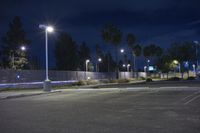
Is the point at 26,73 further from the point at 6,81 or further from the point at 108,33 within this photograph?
the point at 108,33

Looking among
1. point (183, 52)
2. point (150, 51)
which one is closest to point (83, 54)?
point (150, 51)

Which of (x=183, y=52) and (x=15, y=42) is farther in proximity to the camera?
(x=183, y=52)

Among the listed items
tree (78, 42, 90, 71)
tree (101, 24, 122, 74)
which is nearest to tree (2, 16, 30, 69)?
tree (101, 24, 122, 74)

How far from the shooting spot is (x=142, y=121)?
12102mm

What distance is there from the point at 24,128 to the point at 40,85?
144ft

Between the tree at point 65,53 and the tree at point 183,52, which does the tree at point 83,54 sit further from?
the tree at point 183,52

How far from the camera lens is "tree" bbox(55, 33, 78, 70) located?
4158 inches

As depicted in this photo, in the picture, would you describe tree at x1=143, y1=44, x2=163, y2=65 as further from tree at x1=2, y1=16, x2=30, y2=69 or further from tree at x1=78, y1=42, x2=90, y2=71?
tree at x1=2, y1=16, x2=30, y2=69

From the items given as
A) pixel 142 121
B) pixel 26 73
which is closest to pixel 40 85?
pixel 26 73

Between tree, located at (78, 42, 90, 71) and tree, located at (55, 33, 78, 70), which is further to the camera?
Answer: tree, located at (78, 42, 90, 71)

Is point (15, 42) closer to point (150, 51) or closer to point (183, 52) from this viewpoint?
point (183, 52)

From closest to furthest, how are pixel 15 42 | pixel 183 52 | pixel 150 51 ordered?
pixel 15 42, pixel 183 52, pixel 150 51

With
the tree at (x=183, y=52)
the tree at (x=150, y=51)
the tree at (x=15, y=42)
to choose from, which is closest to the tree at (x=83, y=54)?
the tree at (x=150, y=51)

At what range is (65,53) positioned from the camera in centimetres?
10612
